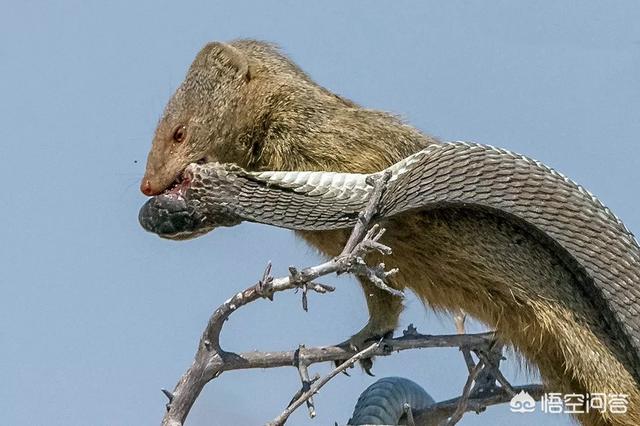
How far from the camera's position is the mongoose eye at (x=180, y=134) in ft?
19.4

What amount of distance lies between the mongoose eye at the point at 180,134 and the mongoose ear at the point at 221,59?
0.41 meters

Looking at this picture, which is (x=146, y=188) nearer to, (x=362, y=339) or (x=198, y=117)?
(x=198, y=117)

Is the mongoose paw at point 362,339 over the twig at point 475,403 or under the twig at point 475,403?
over

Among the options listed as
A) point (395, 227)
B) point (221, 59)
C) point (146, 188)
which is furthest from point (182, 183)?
point (395, 227)

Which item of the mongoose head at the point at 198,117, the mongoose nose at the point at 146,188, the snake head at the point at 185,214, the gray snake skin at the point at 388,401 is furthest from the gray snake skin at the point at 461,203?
the gray snake skin at the point at 388,401

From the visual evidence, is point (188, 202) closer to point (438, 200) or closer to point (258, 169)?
point (258, 169)

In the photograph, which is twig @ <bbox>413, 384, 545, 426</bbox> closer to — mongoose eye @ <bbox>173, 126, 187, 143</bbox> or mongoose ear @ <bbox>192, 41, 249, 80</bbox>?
mongoose eye @ <bbox>173, 126, 187, 143</bbox>

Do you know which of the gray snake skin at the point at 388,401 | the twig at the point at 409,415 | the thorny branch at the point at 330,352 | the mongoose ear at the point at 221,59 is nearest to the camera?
the thorny branch at the point at 330,352

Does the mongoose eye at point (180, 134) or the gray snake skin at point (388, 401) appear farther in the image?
the mongoose eye at point (180, 134)

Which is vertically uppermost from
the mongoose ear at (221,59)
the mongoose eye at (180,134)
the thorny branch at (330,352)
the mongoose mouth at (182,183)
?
the mongoose ear at (221,59)

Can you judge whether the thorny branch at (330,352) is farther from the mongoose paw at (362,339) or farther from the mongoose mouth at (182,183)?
the mongoose mouth at (182,183)

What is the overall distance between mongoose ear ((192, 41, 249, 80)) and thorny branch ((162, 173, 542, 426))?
1415mm

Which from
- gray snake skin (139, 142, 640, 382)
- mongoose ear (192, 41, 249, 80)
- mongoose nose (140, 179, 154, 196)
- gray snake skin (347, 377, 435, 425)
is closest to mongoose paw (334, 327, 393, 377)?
gray snake skin (347, 377, 435, 425)

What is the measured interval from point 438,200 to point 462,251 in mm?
307
